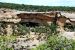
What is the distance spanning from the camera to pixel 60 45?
39.3 feet

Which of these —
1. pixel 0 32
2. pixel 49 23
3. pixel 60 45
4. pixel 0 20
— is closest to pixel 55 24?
pixel 49 23

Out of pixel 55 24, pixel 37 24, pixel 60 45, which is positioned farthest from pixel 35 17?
pixel 60 45

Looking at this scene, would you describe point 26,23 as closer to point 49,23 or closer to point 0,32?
point 49,23

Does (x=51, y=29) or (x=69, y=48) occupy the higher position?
(x=69, y=48)

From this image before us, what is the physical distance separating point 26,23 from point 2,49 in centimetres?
1325

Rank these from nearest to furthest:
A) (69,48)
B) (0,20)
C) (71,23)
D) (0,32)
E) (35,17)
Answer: (69,48) < (0,32) < (0,20) < (35,17) < (71,23)

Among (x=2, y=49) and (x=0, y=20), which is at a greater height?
(x=2, y=49)

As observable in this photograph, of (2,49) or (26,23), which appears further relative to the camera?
(26,23)

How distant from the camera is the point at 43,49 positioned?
11.6 metres

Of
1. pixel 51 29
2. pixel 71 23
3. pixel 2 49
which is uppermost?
pixel 2 49

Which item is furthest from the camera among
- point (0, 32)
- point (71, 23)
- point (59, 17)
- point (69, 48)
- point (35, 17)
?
point (71, 23)

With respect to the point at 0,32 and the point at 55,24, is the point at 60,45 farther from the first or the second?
the point at 55,24

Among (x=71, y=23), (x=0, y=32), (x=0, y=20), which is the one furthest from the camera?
(x=71, y=23)

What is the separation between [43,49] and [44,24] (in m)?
11.6
